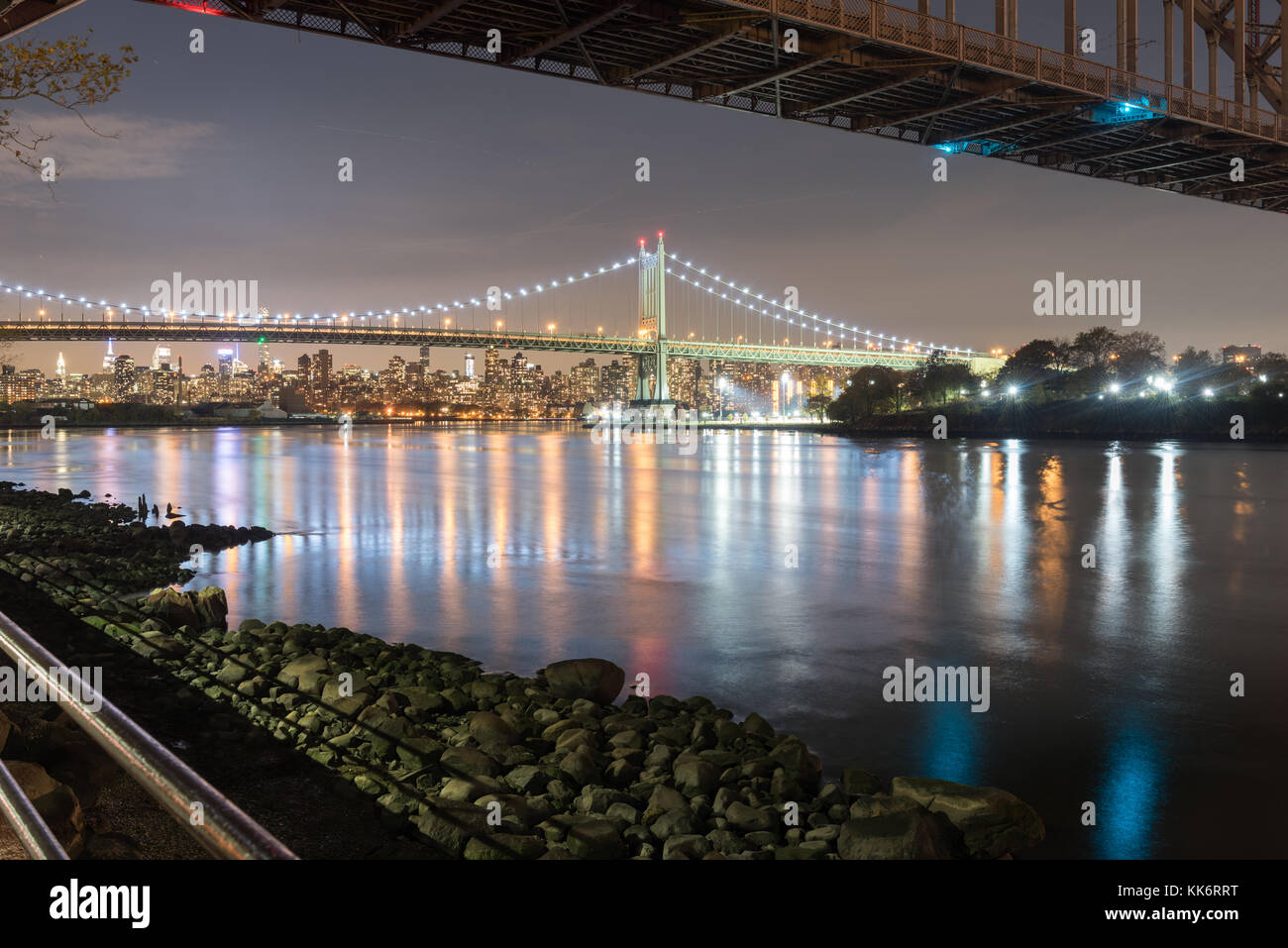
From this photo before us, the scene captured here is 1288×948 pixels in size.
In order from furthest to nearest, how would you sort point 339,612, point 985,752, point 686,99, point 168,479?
point 168,479 < point 686,99 < point 339,612 < point 985,752

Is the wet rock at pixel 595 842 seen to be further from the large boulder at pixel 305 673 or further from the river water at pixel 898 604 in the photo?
the large boulder at pixel 305 673

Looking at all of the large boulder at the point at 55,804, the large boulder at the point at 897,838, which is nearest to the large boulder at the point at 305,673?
the large boulder at the point at 55,804

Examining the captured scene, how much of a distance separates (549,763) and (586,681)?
1.89 m

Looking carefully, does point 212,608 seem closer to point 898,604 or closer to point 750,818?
point 750,818

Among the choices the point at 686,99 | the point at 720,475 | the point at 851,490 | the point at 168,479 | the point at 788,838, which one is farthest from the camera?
the point at 720,475

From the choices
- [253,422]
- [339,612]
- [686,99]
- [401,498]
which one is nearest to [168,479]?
[401,498]

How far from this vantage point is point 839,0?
21.6 meters

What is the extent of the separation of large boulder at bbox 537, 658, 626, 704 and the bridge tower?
97.1 metres

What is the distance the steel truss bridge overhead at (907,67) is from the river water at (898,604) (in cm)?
1058

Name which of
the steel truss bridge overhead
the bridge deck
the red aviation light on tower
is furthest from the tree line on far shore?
the red aviation light on tower

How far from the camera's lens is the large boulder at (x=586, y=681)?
802cm

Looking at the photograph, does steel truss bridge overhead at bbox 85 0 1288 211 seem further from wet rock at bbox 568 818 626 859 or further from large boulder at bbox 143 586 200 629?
wet rock at bbox 568 818 626 859
